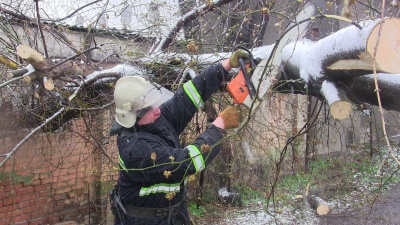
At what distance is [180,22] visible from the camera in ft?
13.6

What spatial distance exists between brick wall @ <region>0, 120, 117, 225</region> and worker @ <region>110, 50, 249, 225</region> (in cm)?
172

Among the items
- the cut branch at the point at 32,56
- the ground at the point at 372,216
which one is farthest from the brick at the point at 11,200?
the ground at the point at 372,216

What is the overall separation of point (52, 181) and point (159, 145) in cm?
290

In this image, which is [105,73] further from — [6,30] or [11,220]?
[11,220]

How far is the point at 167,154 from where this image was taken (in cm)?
235

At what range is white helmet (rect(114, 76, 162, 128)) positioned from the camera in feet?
8.14

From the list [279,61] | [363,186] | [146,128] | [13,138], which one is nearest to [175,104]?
[146,128]

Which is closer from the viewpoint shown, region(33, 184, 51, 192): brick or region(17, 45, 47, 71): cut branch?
region(17, 45, 47, 71): cut branch

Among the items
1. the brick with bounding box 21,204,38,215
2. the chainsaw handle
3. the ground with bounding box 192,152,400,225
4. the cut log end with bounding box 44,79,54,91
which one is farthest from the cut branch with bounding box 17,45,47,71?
the ground with bounding box 192,152,400,225

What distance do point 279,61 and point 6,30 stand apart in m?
2.79

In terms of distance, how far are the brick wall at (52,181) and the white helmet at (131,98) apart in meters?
1.83

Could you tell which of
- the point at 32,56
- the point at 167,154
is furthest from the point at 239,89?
the point at 32,56

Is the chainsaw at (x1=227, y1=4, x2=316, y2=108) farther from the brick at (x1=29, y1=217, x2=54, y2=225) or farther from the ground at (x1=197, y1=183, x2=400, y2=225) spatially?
the brick at (x1=29, y1=217, x2=54, y2=225)

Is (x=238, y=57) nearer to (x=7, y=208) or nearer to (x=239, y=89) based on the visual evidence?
(x=239, y=89)
